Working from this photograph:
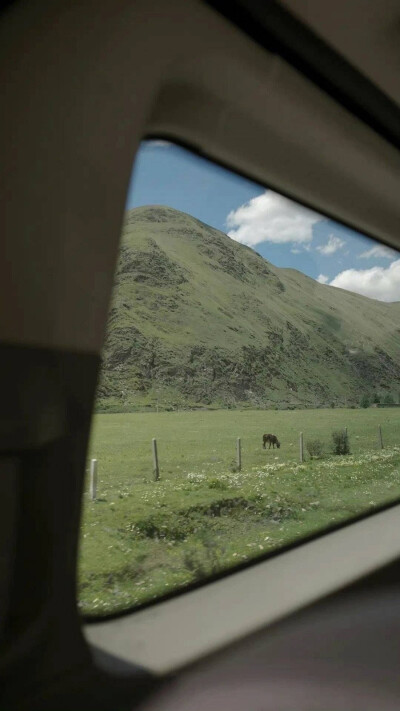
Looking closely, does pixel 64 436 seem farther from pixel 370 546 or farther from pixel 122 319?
pixel 370 546

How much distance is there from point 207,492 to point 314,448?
3.35 feet

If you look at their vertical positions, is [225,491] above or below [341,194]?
below

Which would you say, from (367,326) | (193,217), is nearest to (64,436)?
(193,217)

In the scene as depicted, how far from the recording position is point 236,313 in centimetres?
305

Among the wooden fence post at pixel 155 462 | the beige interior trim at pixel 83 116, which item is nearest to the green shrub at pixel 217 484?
the wooden fence post at pixel 155 462

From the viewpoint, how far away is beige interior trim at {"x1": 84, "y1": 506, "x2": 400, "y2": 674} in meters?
1.80

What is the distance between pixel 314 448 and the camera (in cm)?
350

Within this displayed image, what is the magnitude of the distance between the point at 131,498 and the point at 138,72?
1.52 m

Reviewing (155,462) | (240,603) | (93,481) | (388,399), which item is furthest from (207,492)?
(388,399)

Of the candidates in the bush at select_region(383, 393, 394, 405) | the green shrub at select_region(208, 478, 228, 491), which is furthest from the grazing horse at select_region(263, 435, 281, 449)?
the bush at select_region(383, 393, 394, 405)

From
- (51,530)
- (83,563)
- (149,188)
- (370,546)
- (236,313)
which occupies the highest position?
(149,188)

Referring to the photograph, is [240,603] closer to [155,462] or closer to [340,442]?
[155,462]

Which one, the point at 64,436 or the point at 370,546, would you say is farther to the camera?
the point at 370,546

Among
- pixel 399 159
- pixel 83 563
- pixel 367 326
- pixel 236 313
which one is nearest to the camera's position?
pixel 83 563
